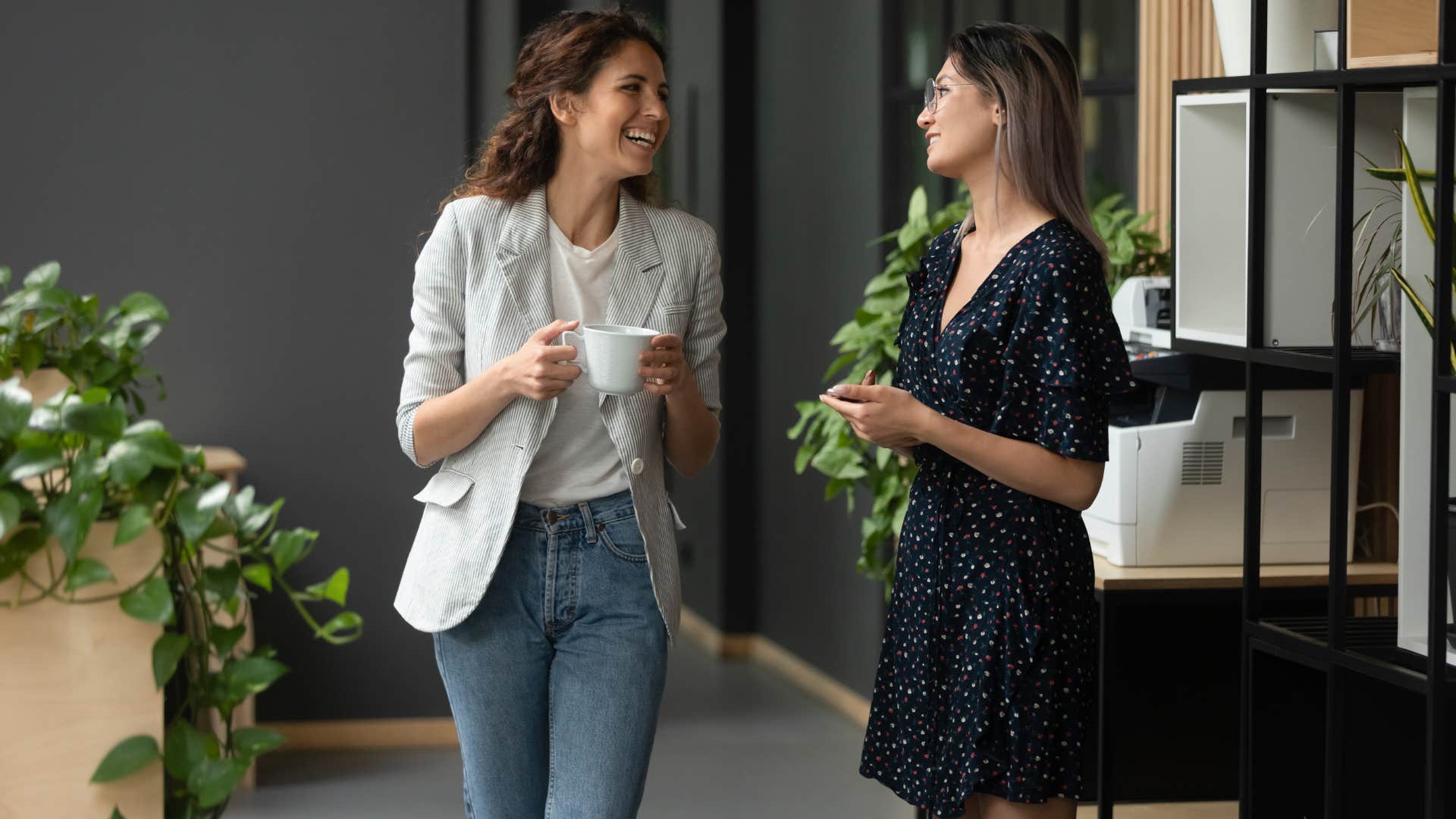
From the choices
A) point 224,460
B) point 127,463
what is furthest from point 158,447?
point 224,460

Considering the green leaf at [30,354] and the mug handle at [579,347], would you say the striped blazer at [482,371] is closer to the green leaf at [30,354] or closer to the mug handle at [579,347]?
Answer: the mug handle at [579,347]

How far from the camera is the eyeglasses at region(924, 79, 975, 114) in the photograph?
6.33 ft

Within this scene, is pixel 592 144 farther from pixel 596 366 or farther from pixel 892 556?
pixel 892 556

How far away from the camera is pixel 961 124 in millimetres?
1909

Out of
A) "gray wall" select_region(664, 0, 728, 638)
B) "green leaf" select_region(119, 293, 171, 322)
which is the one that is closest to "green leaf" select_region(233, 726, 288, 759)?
"green leaf" select_region(119, 293, 171, 322)

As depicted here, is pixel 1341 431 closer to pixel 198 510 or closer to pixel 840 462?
pixel 198 510

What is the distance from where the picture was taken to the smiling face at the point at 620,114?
6.04 ft

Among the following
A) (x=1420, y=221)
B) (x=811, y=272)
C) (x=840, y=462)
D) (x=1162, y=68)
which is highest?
(x=1162, y=68)

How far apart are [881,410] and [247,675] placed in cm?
106

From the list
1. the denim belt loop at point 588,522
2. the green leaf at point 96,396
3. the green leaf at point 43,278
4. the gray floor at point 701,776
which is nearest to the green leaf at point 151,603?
the green leaf at point 96,396

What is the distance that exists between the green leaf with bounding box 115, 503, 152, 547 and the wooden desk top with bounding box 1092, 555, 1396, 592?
1.90 m

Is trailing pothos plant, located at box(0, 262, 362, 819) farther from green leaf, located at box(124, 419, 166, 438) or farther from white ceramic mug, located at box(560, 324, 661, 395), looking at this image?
white ceramic mug, located at box(560, 324, 661, 395)

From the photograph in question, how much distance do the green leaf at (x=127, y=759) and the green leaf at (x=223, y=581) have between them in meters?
0.09

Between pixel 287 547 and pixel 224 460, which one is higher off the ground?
pixel 287 547
